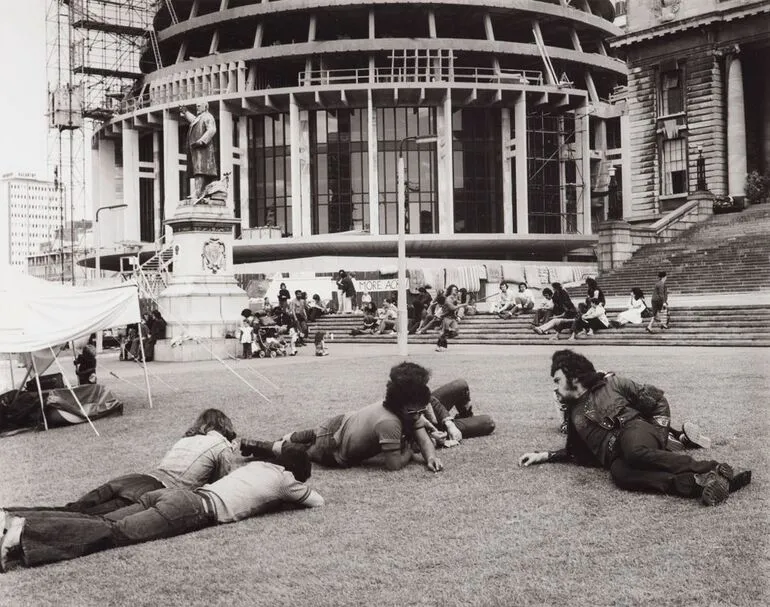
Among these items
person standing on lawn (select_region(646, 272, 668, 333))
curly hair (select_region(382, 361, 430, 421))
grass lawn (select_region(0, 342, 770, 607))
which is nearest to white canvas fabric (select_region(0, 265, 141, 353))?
grass lawn (select_region(0, 342, 770, 607))

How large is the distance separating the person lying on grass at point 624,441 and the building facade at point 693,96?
38171mm

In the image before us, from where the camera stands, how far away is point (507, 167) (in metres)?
55.9

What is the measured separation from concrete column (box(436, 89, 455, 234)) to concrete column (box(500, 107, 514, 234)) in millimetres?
3418

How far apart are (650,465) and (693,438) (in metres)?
1.33

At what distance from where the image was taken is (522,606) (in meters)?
4.40

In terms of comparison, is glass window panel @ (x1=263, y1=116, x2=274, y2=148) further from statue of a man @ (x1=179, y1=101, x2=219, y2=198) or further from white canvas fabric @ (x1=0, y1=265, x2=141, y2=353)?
white canvas fabric @ (x1=0, y1=265, x2=141, y2=353)

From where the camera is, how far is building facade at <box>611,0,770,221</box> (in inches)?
1656

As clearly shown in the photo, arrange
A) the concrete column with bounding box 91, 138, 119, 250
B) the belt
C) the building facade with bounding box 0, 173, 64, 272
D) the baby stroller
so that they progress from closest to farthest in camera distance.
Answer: the belt → the building facade with bounding box 0, 173, 64, 272 → the baby stroller → the concrete column with bounding box 91, 138, 119, 250

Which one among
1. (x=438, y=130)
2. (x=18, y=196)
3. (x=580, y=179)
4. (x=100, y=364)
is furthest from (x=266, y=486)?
(x=580, y=179)

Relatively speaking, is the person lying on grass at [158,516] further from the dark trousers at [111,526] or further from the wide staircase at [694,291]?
the wide staircase at [694,291]

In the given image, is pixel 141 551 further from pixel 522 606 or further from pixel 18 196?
pixel 18 196

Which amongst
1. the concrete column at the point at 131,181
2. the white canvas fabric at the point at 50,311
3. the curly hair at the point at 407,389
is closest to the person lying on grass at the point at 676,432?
the curly hair at the point at 407,389

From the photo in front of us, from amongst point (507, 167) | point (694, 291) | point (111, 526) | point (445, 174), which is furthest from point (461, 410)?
point (507, 167)

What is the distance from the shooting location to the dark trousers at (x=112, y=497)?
6.14 m
